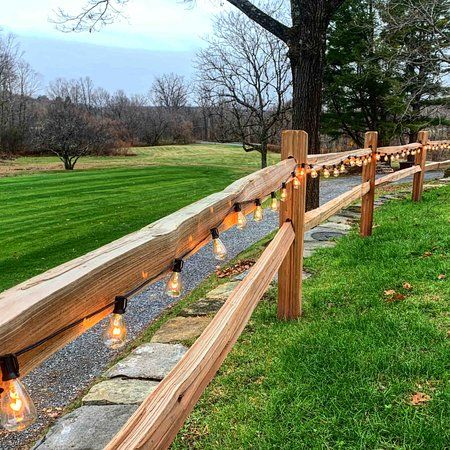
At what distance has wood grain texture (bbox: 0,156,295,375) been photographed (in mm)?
923

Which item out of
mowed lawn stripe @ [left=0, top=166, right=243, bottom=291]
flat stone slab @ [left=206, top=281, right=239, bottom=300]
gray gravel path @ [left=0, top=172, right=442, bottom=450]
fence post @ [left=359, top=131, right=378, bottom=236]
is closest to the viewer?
gray gravel path @ [left=0, top=172, right=442, bottom=450]

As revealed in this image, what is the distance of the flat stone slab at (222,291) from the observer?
455 cm

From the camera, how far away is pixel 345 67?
58.9 ft

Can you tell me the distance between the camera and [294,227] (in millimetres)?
3545

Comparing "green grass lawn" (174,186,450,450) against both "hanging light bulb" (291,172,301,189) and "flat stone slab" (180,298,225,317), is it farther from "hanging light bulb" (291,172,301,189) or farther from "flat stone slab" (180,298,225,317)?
"hanging light bulb" (291,172,301,189)

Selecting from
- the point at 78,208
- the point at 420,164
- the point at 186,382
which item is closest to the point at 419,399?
the point at 186,382

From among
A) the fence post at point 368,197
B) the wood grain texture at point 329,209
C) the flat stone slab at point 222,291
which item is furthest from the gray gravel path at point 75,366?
the fence post at point 368,197

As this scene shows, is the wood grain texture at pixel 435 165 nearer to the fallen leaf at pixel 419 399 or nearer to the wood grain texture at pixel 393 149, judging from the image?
the wood grain texture at pixel 393 149

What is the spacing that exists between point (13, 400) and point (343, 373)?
7.12 ft

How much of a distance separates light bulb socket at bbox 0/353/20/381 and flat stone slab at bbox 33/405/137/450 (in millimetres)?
1664

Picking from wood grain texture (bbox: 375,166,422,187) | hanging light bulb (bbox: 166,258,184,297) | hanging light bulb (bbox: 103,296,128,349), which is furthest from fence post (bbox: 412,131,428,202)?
hanging light bulb (bbox: 103,296,128,349)

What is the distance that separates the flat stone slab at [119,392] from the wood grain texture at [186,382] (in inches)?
39.6

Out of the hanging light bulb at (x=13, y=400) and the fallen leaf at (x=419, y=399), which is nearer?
the hanging light bulb at (x=13, y=400)

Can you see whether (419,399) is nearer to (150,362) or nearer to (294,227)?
(294,227)
